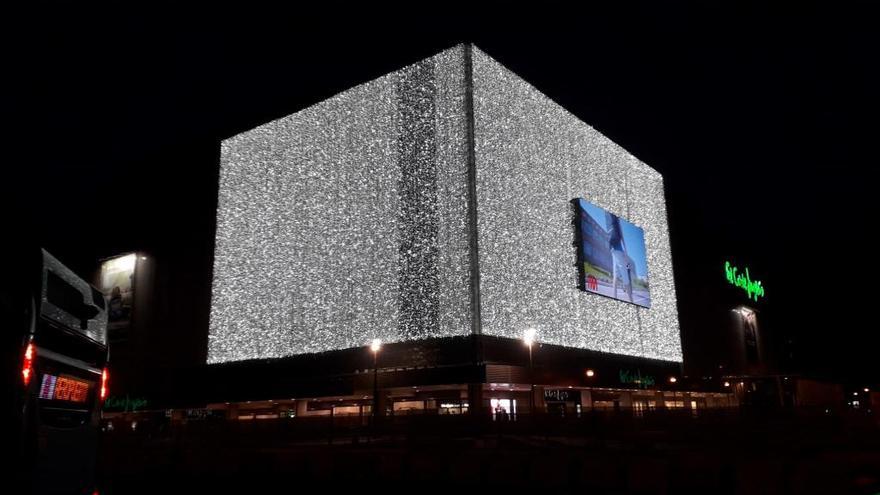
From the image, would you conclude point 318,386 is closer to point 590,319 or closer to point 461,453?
point 590,319

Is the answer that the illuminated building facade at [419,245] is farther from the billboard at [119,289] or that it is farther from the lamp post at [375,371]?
the billboard at [119,289]

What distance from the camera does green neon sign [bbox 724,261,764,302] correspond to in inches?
2276

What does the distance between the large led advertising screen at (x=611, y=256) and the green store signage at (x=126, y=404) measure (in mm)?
25735

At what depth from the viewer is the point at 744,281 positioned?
60.7m

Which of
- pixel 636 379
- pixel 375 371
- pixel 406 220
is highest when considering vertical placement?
pixel 406 220

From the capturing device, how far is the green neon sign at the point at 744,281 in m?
57.8

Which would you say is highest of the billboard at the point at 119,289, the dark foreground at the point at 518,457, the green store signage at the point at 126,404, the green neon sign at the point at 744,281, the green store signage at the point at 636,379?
the green neon sign at the point at 744,281

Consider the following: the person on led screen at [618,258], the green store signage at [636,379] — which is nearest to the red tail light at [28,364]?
the green store signage at [636,379]

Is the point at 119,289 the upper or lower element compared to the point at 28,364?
upper

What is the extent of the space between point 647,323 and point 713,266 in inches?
691

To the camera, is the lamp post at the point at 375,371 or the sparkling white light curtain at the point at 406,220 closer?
the lamp post at the point at 375,371

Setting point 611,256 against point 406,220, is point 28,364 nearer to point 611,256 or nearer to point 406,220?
point 406,220

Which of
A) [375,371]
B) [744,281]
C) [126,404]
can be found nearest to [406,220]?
[375,371]

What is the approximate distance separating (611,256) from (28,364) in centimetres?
3555
